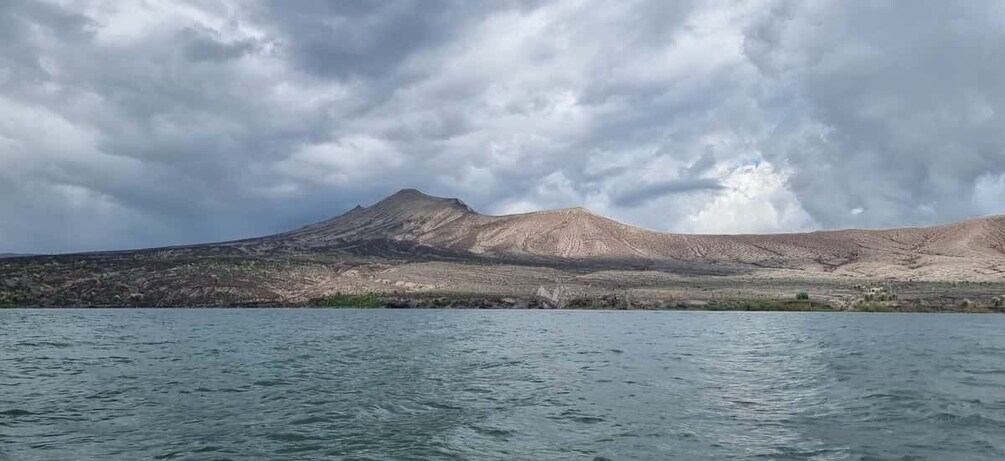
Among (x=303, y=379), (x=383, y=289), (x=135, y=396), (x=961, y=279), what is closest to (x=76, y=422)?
(x=135, y=396)

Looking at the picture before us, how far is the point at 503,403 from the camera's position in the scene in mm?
25844

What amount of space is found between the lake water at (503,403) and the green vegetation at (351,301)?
377 feet

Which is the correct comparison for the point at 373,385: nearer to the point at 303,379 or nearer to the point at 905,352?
the point at 303,379

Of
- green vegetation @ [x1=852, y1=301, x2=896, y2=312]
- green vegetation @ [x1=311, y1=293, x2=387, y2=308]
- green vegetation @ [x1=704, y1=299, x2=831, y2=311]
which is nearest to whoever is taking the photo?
green vegetation @ [x1=852, y1=301, x2=896, y2=312]

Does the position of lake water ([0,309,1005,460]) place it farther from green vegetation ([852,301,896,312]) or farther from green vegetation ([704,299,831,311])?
green vegetation ([704,299,831,311])

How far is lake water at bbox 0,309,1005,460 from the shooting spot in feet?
60.4

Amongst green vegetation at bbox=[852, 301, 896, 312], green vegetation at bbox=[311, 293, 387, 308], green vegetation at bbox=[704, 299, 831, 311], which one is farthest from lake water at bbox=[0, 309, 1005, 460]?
green vegetation at bbox=[311, 293, 387, 308]

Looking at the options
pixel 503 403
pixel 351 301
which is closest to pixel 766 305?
pixel 351 301

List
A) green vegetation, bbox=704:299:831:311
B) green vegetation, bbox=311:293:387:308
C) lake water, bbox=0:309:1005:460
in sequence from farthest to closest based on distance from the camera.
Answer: green vegetation, bbox=311:293:387:308, green vegetation, bbox=704:299:831:311, lake water, bbox=0:309:1005:460

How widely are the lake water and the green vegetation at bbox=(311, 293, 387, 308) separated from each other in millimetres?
115021

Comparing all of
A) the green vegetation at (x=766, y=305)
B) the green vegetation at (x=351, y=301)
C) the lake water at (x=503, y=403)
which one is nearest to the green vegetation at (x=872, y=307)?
the green vegetation at (x=766, y=305)

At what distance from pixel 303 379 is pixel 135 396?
24.8 feet

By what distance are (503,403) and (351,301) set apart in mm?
148213

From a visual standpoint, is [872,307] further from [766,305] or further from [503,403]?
[503,403]
